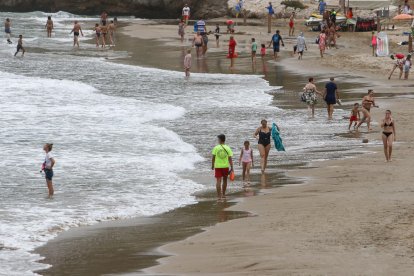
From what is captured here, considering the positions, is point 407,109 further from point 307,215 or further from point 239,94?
point 307,215

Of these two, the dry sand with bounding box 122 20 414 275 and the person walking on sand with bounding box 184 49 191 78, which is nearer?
the dry sand with bounding box 122 20 414 275

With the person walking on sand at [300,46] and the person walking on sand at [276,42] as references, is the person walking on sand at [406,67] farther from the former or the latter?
the person walking on sand at [276,42]

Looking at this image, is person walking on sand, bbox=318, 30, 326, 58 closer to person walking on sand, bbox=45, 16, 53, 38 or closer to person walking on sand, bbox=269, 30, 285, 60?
person walking on sand, bbox=269, 30, 285, 60

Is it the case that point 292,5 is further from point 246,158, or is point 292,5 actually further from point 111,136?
point 246,158

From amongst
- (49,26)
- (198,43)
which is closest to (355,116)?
(198,43)

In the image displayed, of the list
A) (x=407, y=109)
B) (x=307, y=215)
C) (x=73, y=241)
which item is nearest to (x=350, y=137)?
(x=407, y=109)

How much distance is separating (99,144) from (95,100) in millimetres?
8300

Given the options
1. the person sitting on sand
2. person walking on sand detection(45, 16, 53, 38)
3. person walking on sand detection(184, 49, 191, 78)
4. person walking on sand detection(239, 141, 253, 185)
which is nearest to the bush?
person walking on sand detection(45, 16, 53, 38)

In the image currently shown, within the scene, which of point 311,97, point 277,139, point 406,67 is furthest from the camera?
point 406,67

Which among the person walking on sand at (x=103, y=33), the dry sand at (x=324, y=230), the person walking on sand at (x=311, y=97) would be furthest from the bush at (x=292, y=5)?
the dry sand at (x=324, y=230)

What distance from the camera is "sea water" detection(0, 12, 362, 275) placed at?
17.0m

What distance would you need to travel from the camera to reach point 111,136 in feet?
83.5

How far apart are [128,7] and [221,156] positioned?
193 ft

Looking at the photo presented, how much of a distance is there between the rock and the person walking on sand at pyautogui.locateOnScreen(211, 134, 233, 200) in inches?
2022
